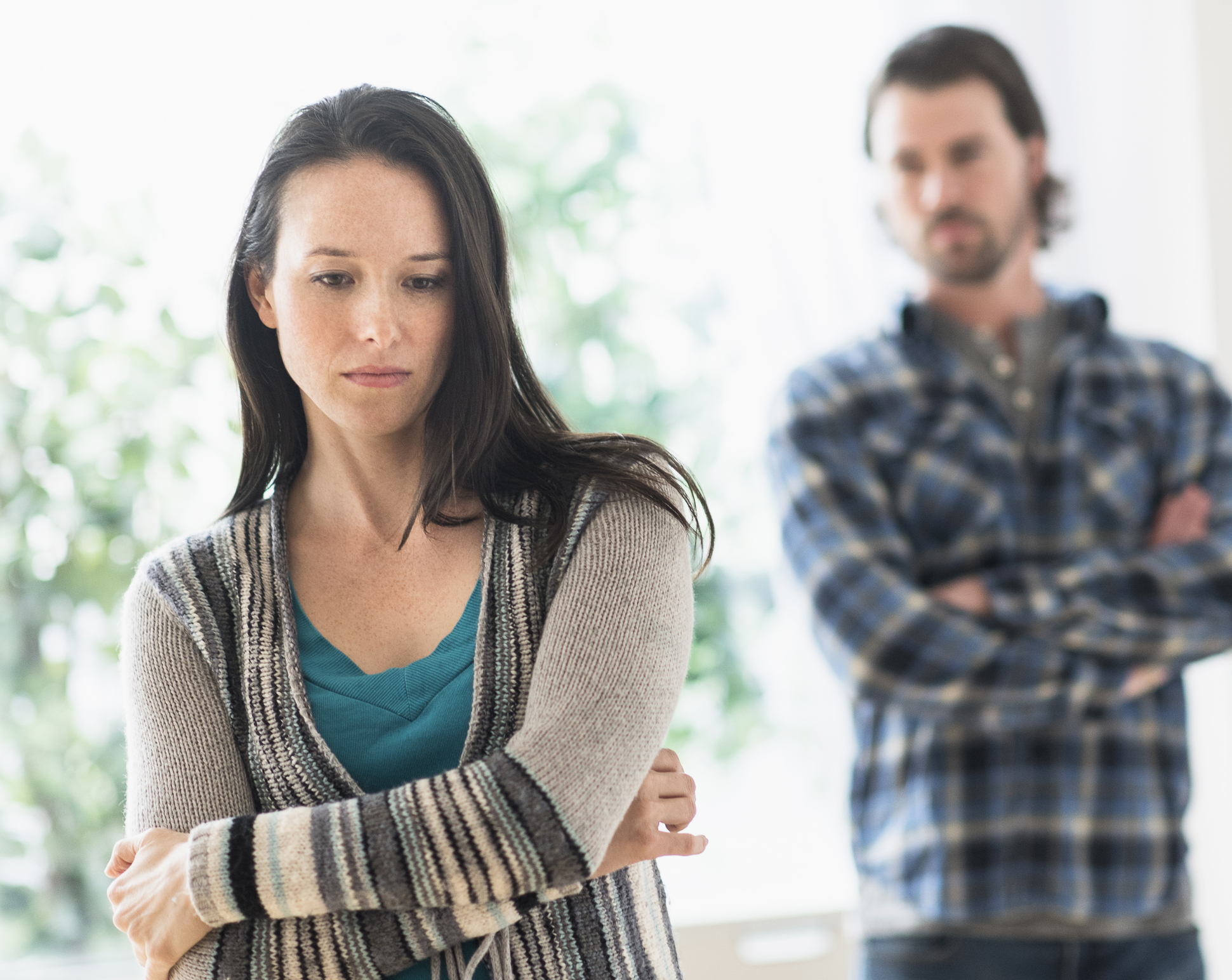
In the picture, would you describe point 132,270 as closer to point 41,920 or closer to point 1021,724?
point 41,920

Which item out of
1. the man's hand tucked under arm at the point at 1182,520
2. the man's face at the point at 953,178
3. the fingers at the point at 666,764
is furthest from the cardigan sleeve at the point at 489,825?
the man's face at the point at 953,178

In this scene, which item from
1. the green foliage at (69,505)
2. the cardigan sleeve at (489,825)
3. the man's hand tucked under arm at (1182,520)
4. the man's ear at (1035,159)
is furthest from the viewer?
the green foliage at (69,505)

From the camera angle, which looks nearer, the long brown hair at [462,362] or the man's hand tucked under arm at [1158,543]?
the long brown hair at [462,362]

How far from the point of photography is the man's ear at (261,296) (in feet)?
3.88

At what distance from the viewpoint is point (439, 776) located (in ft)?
3.27

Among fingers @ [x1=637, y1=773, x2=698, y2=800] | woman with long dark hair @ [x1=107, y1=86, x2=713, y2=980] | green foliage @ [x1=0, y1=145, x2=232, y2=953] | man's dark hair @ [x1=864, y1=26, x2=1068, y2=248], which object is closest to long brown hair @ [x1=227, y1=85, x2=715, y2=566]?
woman with long dark hair @ [x1=107, y1=86, x2=713, y2=980]

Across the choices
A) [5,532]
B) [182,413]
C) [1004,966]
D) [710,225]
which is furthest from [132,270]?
[1004,966]

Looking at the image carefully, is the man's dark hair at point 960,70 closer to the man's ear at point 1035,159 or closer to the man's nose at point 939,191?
the man's ear at point 1035,159

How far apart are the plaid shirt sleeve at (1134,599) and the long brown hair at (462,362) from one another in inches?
27.3

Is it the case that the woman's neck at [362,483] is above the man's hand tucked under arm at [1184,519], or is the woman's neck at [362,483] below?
above

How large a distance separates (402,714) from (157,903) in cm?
27

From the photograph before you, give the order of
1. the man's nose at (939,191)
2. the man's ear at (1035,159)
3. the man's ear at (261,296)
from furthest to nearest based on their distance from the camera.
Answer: the man's ear at (1035,159) < the man's nose at (939,191) < the man's ear at (261,296)

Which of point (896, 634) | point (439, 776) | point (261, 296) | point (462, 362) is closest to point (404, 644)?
point (439, 776)

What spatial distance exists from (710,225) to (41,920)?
2090 mm
